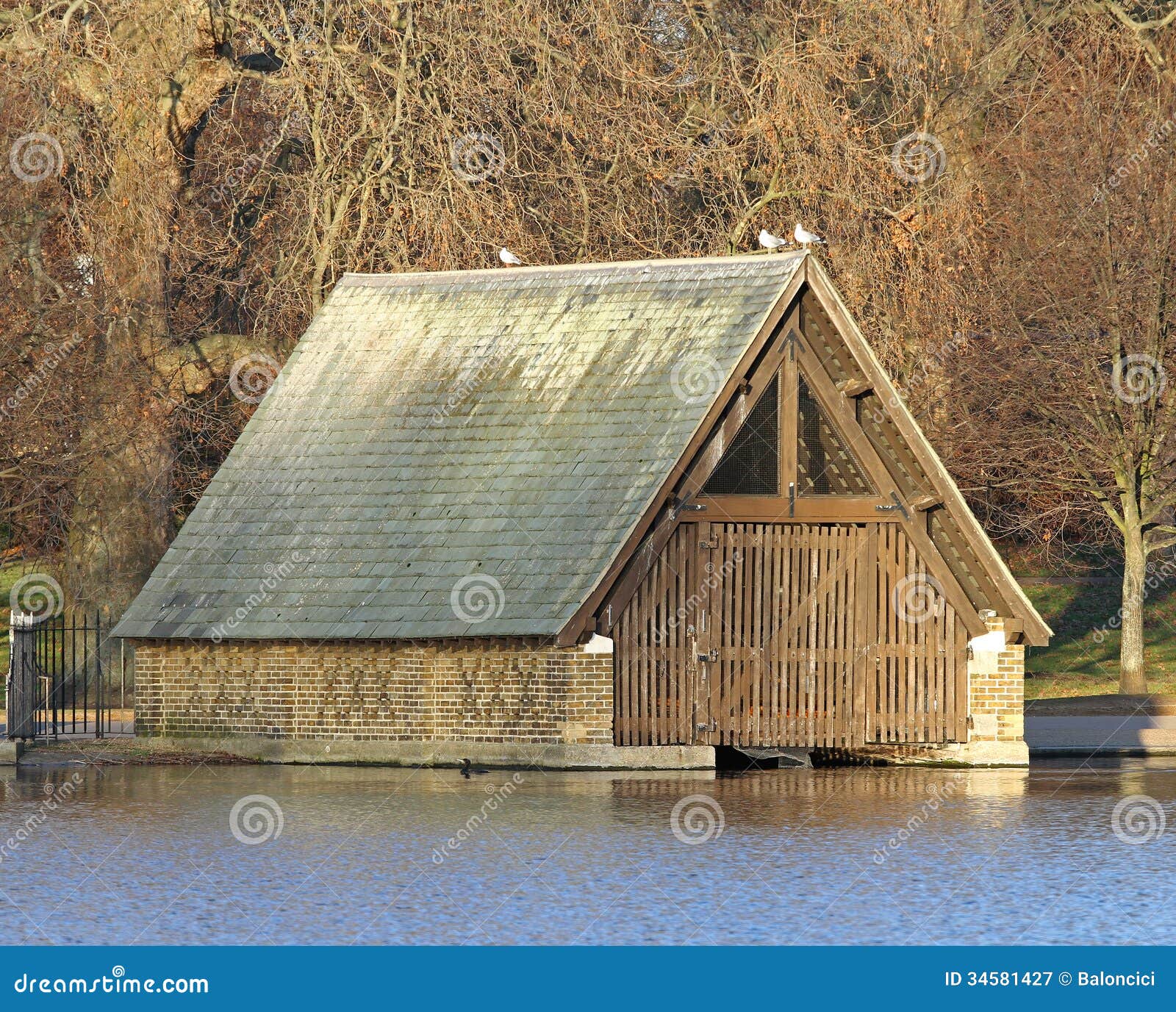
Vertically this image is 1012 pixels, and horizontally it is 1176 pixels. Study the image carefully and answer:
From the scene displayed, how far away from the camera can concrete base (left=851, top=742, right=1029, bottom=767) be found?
953 inches

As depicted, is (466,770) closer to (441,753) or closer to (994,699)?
(441,753)

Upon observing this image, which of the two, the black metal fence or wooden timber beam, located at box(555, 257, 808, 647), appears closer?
wooden timber beam, located at box(555, 257, 808, 647)

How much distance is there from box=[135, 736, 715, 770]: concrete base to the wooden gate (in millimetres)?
208

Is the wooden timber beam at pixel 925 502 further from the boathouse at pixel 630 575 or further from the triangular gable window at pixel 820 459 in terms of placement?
the triangular gable window at pixel 820 459

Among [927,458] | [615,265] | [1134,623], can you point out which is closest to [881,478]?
[927,458]

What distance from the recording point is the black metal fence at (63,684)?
24797mm

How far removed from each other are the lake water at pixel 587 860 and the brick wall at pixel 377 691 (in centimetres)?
105

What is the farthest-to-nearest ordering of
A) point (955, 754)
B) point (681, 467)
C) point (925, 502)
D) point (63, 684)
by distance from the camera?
point (63, 684) < point (955, 754) < point (925, 502) < point (681, 467)

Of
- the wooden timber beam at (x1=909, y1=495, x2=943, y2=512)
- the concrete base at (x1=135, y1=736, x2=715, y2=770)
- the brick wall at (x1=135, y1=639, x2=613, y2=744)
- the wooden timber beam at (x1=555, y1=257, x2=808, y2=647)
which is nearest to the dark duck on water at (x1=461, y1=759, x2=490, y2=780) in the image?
the concrete base at (x1=135, y1=736, x2=715, y2=770)

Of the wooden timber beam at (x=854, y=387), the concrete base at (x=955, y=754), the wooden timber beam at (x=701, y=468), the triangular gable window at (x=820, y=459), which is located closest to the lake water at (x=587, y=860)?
the concrete base at (x=955, y=754)

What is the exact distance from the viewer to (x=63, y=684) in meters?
28.2

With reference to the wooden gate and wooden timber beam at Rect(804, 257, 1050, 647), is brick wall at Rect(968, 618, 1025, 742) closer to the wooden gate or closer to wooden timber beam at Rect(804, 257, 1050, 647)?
the wooden gate

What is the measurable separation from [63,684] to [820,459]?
1046 cm

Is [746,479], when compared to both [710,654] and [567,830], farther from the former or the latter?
[567,830]
